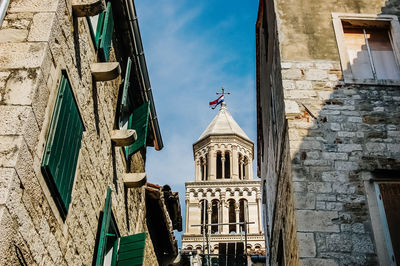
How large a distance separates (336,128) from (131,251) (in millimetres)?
3534

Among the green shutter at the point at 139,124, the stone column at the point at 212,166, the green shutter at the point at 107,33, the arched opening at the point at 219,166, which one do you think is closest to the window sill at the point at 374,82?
the green shutter at the point at 139,124

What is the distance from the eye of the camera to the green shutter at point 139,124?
838 centimetres

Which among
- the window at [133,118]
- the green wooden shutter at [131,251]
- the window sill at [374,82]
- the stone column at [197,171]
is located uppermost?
the stone column at [197,171]

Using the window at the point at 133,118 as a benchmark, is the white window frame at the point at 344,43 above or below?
above

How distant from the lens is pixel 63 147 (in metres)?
5.07

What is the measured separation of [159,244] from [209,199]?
1048 inches

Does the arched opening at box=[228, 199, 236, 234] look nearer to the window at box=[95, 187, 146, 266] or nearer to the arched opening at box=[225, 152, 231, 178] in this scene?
the arched opening at box=[225, 152, 231, 178]

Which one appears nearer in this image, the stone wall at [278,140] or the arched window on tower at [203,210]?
the stone wall at [278,140]

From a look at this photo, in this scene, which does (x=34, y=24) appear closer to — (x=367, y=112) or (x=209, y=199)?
(x=367, y=112)

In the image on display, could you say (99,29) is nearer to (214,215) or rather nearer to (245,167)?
(214,215)

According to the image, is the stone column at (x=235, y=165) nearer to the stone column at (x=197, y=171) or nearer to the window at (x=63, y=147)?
the stone column at (x=197, y=171)

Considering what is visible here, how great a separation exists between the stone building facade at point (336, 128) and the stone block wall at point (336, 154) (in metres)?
0.01

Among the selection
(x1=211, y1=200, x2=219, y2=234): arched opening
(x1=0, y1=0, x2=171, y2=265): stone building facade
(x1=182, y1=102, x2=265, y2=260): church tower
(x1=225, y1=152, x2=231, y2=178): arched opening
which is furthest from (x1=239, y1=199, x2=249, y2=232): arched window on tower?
(x1=0, y1=0, x2=171, y2=265): stone building facade

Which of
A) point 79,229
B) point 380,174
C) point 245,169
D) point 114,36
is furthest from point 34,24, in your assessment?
point 245,169
